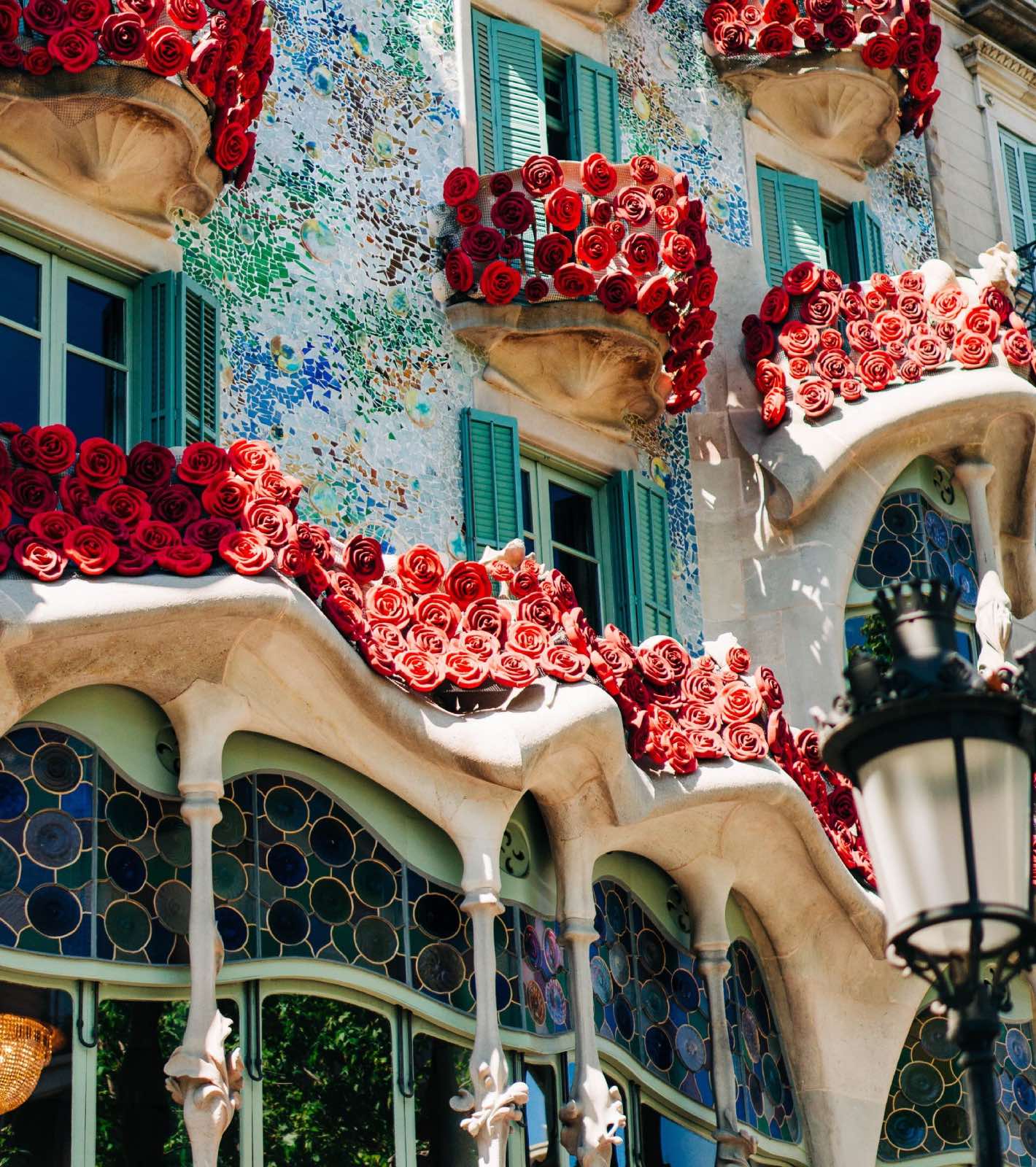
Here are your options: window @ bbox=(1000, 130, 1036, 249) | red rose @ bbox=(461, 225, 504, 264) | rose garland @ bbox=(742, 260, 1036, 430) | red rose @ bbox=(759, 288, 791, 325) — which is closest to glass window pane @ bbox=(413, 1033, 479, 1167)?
red rose @ bbox=(461, 225, 504, 264)

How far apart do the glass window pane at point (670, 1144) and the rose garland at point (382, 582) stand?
183 centimetres

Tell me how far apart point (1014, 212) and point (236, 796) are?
1122 cm

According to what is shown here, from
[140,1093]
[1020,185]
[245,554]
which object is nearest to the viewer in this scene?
[140,1093]

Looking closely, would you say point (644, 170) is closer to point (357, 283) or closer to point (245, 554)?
point (357, 283)

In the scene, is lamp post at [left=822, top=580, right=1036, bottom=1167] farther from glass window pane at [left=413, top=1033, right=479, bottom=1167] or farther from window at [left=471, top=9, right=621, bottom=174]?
window at [left=471, top=9, right=621, bottom=174]

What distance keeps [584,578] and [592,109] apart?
10.6 feet

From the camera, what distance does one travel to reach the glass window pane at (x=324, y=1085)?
36.4 ft

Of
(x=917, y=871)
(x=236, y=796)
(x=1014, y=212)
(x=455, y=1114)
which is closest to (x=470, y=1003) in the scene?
(x=455, y=1114)

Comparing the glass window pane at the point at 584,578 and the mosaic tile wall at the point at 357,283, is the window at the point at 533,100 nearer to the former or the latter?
the mosaic tile wall at the point at 357,283

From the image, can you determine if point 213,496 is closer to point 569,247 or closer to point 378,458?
point 378,458

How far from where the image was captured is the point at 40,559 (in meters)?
10.8

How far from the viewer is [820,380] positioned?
1605 cm

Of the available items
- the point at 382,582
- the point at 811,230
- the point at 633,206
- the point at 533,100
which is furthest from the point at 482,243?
the point at 811,230

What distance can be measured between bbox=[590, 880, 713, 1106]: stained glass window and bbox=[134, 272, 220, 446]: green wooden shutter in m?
3.21
